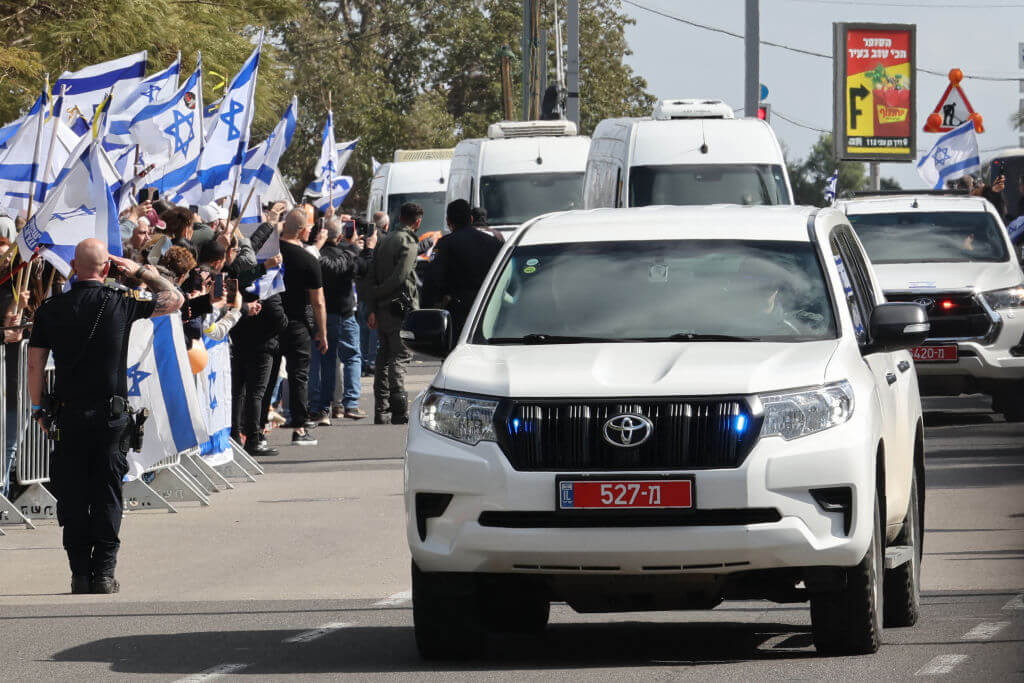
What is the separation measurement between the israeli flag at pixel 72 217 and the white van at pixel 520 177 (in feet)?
50.7

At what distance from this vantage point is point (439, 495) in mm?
8016

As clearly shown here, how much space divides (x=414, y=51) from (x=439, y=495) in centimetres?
7479

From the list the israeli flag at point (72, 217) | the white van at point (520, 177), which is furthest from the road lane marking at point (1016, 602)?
the white van at point (520, 177)

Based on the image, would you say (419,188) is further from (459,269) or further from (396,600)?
(396,600)

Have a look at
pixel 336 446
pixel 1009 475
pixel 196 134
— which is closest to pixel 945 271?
pixel 1009 475

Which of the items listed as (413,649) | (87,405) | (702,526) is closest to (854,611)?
(702,526)

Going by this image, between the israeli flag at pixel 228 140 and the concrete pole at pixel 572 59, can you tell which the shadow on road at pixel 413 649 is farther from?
the concrete pole at pixel 572 59

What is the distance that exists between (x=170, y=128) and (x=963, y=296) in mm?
7202

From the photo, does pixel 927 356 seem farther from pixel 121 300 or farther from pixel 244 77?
pixel 121 300

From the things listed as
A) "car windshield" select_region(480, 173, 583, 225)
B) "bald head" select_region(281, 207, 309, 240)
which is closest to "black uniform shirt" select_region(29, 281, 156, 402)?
"bald head" select_region(281, 207, 309, 240)

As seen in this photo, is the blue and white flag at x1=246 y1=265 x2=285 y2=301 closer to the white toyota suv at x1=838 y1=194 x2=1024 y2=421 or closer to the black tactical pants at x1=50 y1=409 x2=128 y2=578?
the white toyota suv at x1=838 y1=194 x2=1024 y2=421

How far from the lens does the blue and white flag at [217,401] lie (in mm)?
15867

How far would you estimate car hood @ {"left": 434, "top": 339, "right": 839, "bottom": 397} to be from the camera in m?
7.83

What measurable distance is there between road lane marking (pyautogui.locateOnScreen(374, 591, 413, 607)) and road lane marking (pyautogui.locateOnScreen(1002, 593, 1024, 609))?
2.76m
